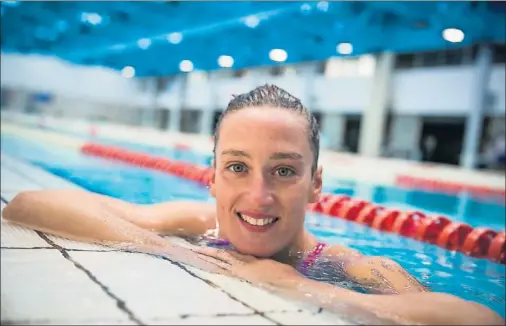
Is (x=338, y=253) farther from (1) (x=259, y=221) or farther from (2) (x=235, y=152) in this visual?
(2) (x=235, y=152)

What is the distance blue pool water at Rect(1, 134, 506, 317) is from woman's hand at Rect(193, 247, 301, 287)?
46.5 inches

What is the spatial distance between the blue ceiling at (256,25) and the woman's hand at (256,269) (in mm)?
9487

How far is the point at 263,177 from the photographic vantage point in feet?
6.22

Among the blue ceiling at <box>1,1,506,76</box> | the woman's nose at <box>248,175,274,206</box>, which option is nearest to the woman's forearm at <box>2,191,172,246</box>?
the woman's nose at <box>248,175,274,206</box>

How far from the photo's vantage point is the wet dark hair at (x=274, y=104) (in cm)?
204

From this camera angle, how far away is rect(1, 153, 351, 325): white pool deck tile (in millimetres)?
1253

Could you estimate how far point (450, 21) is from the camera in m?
11.4

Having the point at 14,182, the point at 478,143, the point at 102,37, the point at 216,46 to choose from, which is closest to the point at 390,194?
the point at 14,182

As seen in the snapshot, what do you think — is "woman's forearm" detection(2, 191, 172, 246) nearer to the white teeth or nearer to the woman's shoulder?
the white teeth

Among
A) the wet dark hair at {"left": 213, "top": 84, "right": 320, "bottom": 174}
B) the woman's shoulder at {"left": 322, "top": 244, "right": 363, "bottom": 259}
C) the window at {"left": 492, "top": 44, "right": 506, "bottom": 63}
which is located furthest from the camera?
the window at {"left": 492, "top": 44, "right": 506, "bottom": 63}

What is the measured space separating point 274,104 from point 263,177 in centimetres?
32

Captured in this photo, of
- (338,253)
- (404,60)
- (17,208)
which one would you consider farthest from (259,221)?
(404,60)

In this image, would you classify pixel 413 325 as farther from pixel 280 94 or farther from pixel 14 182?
pixel 14 182

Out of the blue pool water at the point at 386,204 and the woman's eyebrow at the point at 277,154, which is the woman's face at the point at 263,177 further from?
the blue pool water at the point at 386,204
